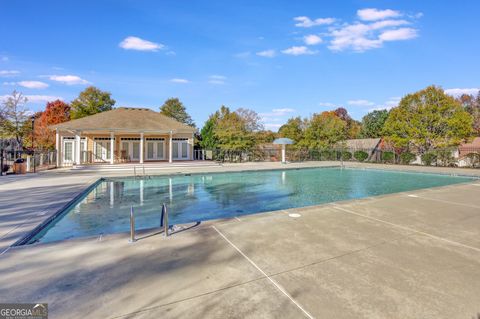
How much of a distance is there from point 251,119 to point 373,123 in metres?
25.6

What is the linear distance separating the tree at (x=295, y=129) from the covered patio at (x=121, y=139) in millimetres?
11415

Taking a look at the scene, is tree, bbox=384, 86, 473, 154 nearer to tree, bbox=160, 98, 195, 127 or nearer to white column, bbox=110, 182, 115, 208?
white column, bbox=110, 182, 115, 208

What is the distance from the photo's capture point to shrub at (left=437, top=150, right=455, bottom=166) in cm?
2007

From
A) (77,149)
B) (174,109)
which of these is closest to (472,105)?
(174,109)

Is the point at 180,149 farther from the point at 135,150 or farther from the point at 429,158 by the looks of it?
the point at 429,158

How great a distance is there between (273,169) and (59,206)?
14.5 m

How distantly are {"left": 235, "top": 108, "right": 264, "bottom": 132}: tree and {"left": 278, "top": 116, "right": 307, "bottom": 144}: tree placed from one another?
10.8ft

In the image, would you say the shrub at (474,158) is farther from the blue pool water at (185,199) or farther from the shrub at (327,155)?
the shrub at (327,155)

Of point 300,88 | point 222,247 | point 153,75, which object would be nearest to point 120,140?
point 153,75

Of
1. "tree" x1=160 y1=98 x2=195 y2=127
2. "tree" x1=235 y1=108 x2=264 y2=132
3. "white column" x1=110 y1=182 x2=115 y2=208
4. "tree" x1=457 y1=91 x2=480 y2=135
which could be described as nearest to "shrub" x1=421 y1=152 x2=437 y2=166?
"tree" x1=235 y1=108 x2=264 y2=132

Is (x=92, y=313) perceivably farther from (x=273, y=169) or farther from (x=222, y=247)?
(x=273, y=169)

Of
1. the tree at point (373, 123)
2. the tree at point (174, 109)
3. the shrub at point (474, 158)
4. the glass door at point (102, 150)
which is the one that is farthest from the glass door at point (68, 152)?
the tree at point (373, 123)

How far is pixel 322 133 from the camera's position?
2706 centimetres

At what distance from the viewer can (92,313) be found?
2256mm
